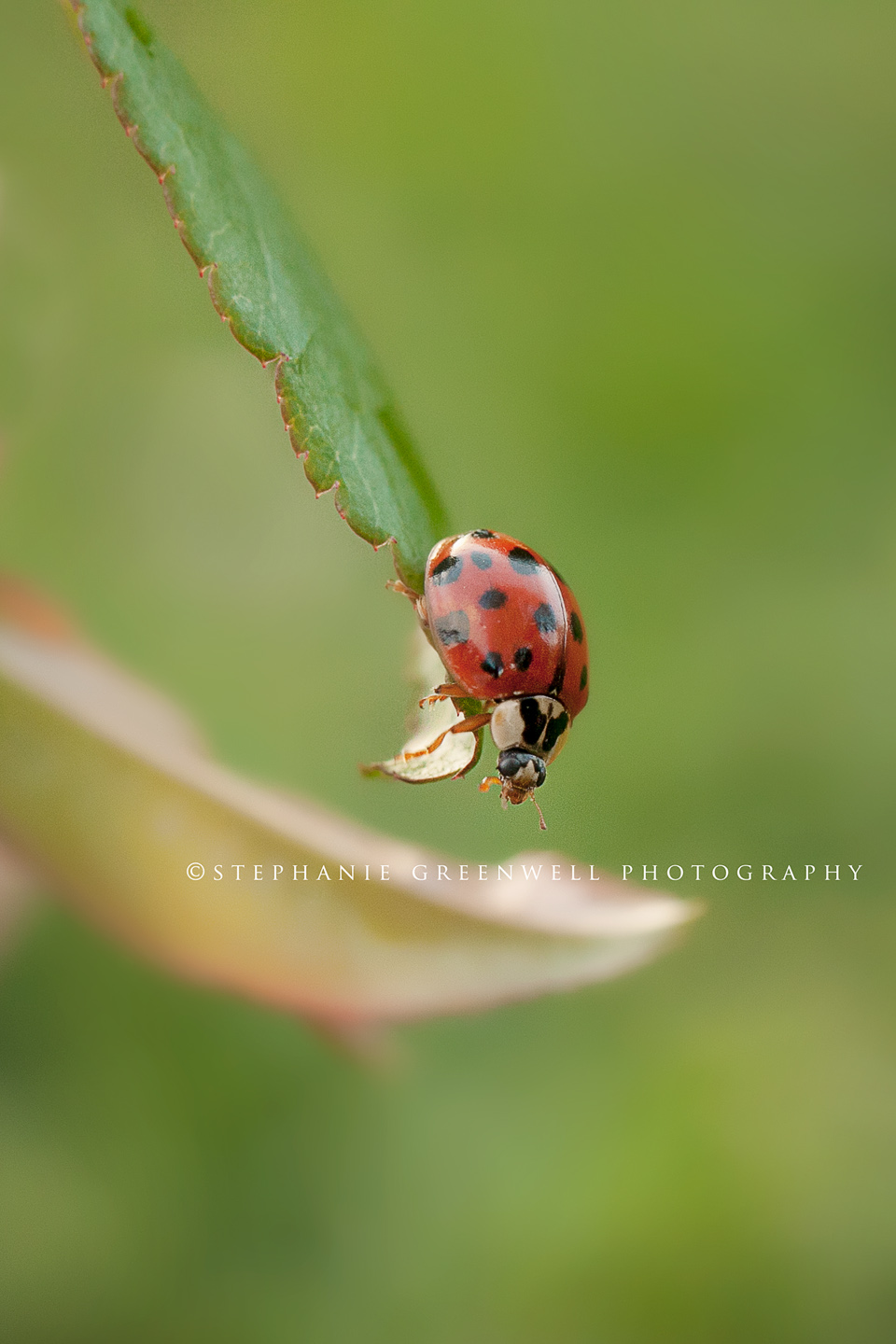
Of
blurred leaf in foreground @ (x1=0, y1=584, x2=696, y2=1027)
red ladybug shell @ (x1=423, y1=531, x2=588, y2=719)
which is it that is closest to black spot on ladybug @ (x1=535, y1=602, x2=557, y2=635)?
red ladybug shell @ (x1=423, y1=531, x2=588, y2=719)

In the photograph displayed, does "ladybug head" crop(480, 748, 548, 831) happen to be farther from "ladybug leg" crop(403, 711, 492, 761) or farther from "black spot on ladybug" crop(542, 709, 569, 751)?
"ladybug leg" crop(403, 711, 492, 761)

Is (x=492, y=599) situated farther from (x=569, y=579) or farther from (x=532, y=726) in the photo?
(x=569, y=579)

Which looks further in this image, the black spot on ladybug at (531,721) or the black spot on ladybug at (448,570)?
the black spot on ladybug at (531,721)

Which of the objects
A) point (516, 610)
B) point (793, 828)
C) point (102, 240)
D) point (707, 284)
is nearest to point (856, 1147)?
point (793, 828)

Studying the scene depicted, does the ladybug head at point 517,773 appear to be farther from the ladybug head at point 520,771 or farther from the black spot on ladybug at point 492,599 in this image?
the black spot on ladybug at point 492,599

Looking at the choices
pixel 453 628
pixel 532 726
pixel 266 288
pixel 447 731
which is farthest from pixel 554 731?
pixel 266 288

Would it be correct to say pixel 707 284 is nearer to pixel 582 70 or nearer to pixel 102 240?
pixel 582 70

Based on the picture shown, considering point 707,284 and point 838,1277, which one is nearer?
point 838,1277

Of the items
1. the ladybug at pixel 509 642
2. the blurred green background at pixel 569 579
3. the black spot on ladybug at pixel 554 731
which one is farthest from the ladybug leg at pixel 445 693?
the blurred green background at pixel 569 579
